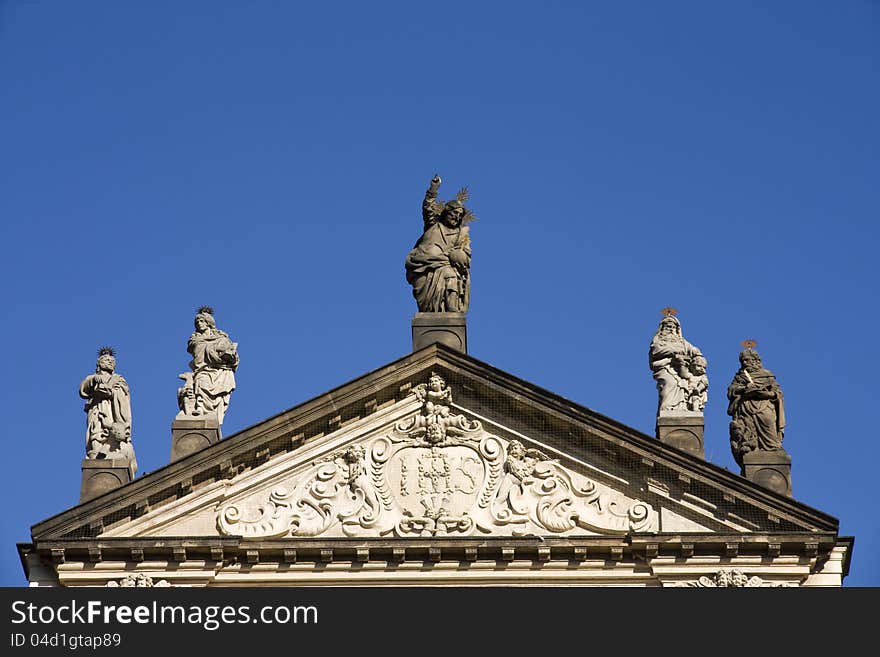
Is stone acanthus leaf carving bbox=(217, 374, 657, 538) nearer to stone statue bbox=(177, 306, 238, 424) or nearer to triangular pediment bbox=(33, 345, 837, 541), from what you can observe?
triangular pediment bbox=(33, 345, 837, 541)

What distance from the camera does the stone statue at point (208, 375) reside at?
3384 centimetres

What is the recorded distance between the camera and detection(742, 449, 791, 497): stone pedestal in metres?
33.0

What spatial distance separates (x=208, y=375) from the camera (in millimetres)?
34062

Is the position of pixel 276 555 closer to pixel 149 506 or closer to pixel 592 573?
pixel 149 506

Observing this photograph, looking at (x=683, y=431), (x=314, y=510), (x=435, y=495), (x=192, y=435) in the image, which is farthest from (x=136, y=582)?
(x=683, y=431)

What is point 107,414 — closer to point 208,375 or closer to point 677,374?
point 208,375

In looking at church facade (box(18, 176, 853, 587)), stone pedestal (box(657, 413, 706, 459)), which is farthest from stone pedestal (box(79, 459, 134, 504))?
stone pedestal (box(657, 413, 706, 459))

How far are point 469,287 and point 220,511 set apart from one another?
17.1 ft

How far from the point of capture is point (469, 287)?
3500 centimetres

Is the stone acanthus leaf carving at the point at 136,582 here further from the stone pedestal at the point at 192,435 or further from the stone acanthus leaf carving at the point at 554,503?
the stone acanthus leaf carving at the point at 554,503

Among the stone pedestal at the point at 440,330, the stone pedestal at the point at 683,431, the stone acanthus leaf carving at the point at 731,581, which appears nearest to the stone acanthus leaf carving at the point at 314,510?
the stone pedestal at the point at 440,330

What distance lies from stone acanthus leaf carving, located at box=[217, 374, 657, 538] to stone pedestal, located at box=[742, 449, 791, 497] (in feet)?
5.17

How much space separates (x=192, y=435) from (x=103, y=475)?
1.40 m
